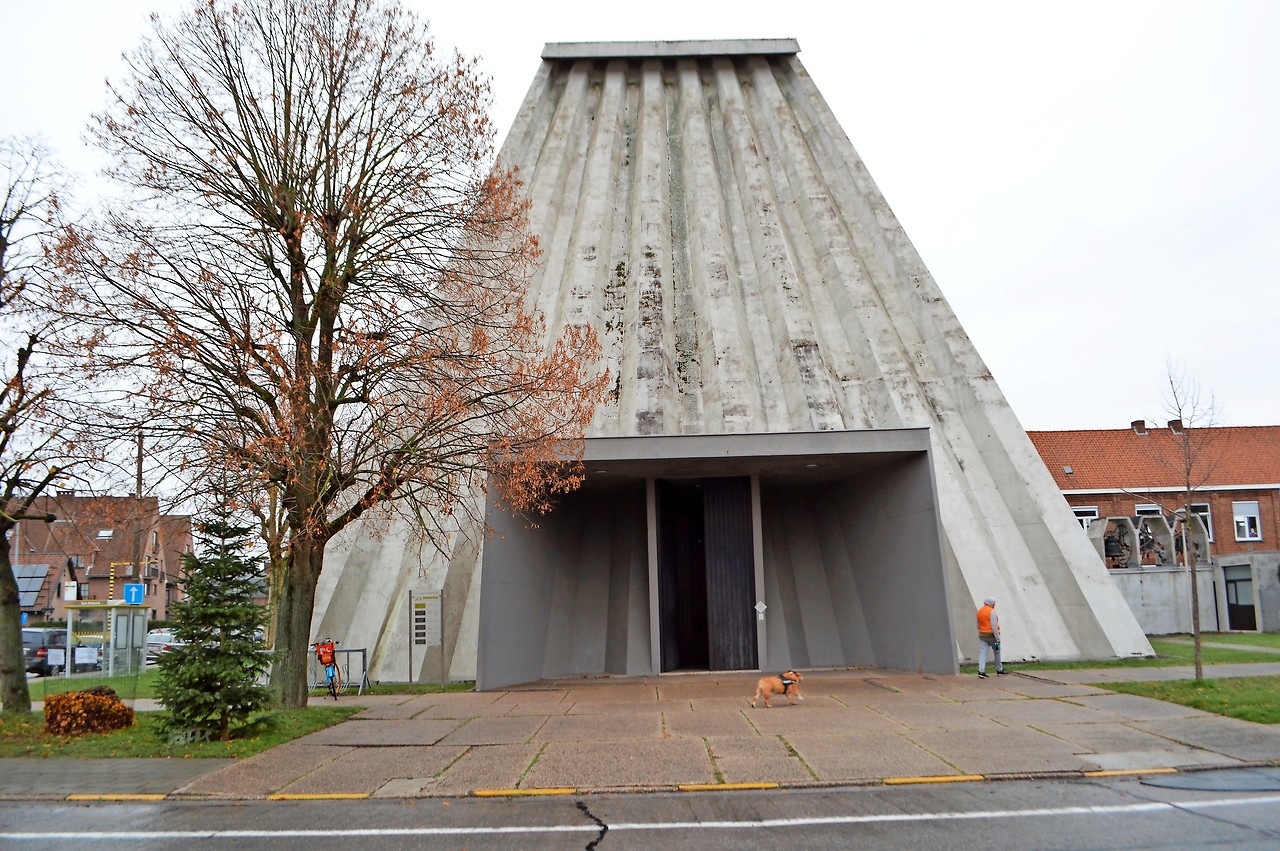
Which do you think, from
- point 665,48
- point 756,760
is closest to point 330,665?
point 756,760

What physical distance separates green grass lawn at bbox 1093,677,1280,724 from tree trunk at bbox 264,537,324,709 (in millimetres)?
12541

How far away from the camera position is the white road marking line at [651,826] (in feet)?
23.1

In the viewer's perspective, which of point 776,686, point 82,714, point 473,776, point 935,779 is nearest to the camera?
point 935,779

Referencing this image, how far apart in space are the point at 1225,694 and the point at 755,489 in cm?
895

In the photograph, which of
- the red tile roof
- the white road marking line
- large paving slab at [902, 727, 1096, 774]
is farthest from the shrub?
the red tile roof

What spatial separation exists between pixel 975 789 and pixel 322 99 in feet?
44.1

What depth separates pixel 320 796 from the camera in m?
8.40

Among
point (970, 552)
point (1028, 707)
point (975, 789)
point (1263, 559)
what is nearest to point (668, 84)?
point (970, 552)

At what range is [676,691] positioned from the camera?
15.3m

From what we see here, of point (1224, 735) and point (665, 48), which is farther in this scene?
point (665, 48)

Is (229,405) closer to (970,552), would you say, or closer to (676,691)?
(676,691)

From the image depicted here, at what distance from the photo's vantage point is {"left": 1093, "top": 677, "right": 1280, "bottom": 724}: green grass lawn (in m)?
10.8

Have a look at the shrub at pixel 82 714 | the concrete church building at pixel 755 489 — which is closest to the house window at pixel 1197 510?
the concrete church building at pixel 755 489

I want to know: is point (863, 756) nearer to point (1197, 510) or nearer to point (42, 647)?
point (42, 647)
